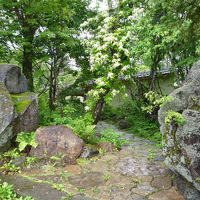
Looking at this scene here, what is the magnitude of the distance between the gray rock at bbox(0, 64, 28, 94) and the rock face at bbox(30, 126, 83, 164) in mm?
2044

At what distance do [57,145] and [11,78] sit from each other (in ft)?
10.1

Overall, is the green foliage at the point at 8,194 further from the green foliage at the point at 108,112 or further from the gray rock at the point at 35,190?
the green foliage at the point at 108,112

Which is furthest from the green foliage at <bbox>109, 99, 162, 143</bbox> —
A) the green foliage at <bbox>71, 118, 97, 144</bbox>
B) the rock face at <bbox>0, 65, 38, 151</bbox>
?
the rock face at <bbox>0, 65, 38, 151</bbox>

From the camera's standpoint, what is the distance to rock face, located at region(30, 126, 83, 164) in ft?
17.7

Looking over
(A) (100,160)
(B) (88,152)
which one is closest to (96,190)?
(A) (100,160)

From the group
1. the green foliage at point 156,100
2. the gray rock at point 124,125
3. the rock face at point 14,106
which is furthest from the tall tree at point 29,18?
the green foliage at point 156,100

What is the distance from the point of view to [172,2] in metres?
5.24

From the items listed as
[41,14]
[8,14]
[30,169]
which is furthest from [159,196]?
[8,14]

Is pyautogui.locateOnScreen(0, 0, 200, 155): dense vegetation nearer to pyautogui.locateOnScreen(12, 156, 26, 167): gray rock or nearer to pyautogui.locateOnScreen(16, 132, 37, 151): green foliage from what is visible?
pyautogui.locateOnScreen(16, 132, 37, 151): green foliage

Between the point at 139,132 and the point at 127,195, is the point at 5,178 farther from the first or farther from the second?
the point at 139,132

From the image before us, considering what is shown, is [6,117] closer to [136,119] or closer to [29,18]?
[29,18]

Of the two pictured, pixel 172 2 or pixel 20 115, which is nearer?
pixel 172 2

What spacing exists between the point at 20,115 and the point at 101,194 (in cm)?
385

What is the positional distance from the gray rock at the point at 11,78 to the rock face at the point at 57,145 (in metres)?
2.04
